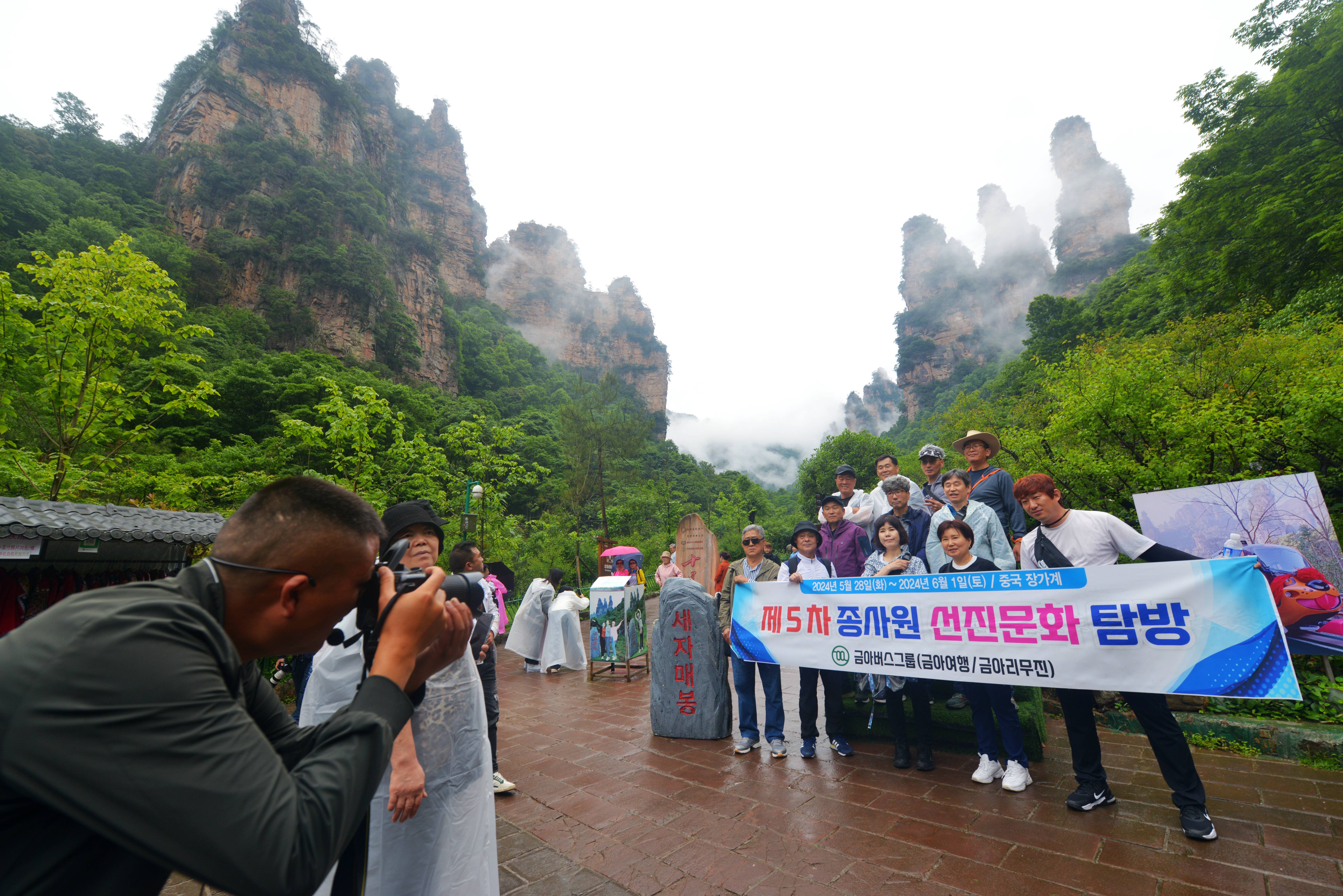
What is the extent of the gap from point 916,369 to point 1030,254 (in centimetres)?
2741

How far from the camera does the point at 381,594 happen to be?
117 cm

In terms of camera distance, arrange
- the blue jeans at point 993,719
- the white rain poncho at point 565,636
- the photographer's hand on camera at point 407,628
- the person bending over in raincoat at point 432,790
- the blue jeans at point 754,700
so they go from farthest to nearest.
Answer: the white rain poncho at point 565,636 → the blue jeans at point 754,700 → the blue jeans at point 993,719 → the person bending over in raincoat at point 432,790 → the photographer's hand on camera at point 407,628

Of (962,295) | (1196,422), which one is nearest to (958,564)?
A: (1196,422)

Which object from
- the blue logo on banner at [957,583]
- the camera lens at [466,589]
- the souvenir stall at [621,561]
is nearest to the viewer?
the camera lens at [466,589]

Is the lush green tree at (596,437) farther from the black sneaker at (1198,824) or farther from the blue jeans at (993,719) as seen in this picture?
the black sneaker at (1198,824)

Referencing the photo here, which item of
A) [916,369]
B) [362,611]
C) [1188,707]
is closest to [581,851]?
[362,611]

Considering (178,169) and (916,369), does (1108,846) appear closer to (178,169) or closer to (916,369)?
(178,169)

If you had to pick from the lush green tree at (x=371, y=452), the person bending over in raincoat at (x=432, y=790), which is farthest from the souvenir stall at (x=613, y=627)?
the person bending over in raincoat at (x=432, y=790)

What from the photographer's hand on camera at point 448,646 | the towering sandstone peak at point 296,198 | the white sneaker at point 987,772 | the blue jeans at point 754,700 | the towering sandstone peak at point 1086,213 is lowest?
the white sneaker at point 987,772

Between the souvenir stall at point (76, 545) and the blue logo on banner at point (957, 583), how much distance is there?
5.85 metres

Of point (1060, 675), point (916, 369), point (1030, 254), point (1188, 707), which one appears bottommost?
point (1188, 707)

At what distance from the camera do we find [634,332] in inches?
3403

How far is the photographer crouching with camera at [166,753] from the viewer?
640mm

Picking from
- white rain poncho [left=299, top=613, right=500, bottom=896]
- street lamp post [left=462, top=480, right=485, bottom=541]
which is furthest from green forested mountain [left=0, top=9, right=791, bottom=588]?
white rain poncho [left=299, top=613, right=500, bottom=896]
